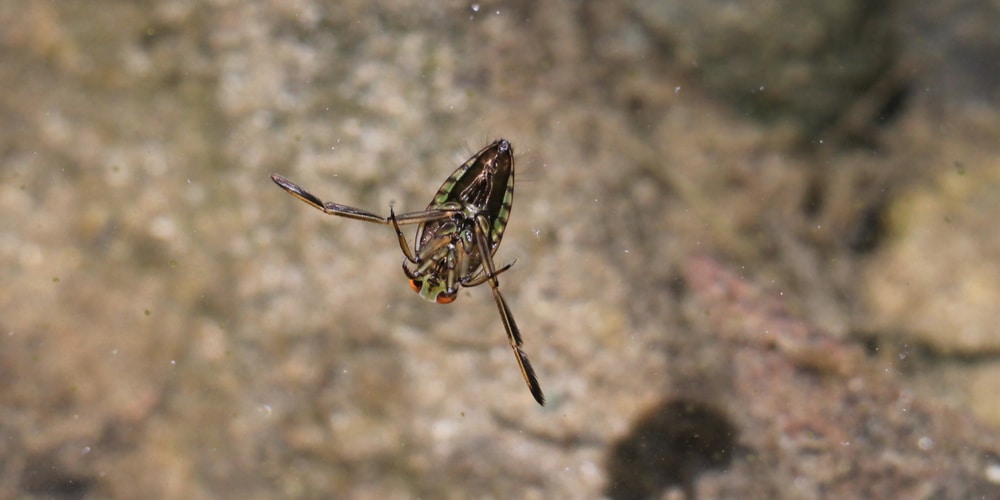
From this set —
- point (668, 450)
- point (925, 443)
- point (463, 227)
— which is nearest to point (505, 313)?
point (463, 227)

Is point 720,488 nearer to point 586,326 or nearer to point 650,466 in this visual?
point 650,466

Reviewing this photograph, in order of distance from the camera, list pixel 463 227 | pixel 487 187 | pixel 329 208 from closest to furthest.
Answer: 1. pixel 329 208
2. pixel 463 227
3. pixel 487 187

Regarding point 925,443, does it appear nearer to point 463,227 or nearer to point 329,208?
point 463,227

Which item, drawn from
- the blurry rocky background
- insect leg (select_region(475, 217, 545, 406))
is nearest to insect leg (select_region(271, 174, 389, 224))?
insect leg (select_region(475, 217, 545, 406))

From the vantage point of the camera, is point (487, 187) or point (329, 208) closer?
point (329, 208)

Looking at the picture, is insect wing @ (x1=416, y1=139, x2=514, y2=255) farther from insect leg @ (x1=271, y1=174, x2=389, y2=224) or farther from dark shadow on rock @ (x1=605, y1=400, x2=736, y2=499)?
dark shadow on rock @ (x1=605, y1=400, x2=736, y2=499)

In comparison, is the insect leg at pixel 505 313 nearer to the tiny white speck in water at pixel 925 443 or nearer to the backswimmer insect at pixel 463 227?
the backswimmer insect at pixel 463 227

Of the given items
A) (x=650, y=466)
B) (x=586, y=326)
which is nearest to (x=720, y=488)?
(x=650, y=466)
